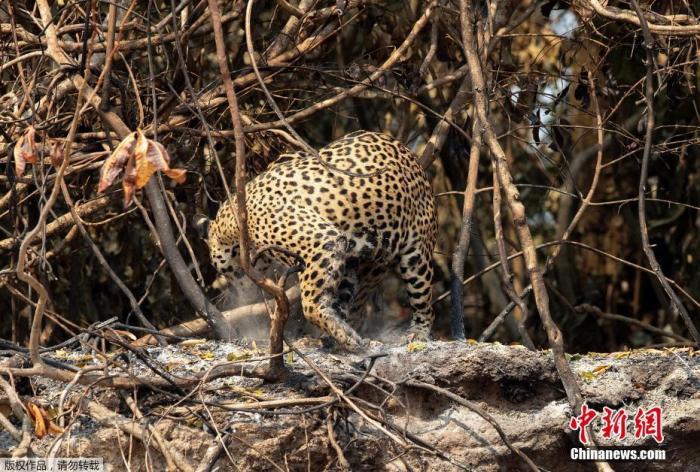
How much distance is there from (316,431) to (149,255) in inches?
177

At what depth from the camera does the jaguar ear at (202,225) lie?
7.15 meters

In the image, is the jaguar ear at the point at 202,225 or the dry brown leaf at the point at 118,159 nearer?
the dry brown leaf at the point at 118,159

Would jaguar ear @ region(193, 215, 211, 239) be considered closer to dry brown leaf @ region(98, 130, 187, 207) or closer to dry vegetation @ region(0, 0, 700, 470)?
dry vegetation @ region(0, 0, 700, 470)

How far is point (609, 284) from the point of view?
1117cm

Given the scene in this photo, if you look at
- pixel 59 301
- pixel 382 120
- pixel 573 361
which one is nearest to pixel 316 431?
pixel 573 361

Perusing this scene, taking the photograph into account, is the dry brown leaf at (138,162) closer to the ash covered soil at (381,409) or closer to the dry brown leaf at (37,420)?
the ash covered soil at (381,409)

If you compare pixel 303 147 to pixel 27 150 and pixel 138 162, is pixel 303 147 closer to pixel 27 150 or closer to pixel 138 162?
pixel 138 162

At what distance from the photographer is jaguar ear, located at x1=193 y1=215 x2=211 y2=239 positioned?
23.5ft

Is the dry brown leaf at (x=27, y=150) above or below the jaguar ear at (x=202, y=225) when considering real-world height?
above

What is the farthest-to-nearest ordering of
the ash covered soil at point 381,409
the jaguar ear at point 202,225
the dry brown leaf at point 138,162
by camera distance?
the jaguar ear at point 202,225 → the ash covered soil at point 381,409 → the dry brown leaf at point 138,162

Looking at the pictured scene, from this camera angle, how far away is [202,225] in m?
7.16

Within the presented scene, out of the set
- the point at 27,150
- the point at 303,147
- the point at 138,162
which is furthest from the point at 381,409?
the point at 27,150

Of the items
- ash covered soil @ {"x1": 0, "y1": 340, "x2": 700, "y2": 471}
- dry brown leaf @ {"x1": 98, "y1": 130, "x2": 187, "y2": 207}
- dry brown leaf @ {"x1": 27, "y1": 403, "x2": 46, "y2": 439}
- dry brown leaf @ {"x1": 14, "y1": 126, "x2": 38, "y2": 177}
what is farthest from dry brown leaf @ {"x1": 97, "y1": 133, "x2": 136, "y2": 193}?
dry brown leaf @ {"x1": 27, "y1": 403, "x2": 46, "y2": 439}

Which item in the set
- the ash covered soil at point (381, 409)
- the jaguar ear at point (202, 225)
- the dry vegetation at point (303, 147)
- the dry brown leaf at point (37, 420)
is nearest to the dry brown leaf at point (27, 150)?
the dry vegetation at point (303, 147)
